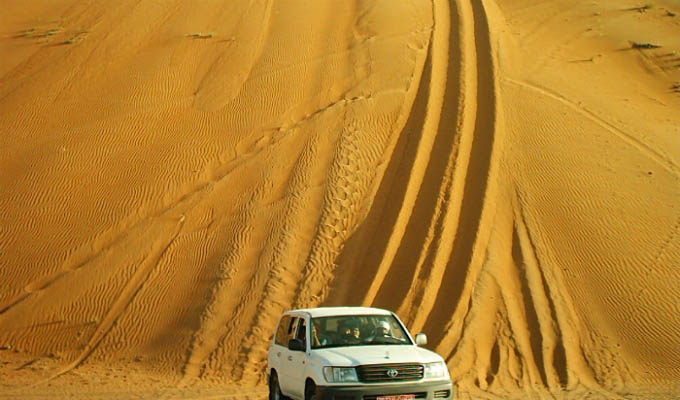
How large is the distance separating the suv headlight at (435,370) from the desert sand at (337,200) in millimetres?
5414

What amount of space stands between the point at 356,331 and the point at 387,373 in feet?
3.88

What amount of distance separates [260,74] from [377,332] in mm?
16322

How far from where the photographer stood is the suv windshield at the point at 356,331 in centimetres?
941

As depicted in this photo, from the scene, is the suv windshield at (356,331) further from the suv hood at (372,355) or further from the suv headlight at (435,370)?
the suv headlight at (435,370)

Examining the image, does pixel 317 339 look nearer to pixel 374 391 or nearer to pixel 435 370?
pixel 374 391

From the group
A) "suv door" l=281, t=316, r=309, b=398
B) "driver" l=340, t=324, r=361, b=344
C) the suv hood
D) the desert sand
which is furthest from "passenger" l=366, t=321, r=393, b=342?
the desert sand

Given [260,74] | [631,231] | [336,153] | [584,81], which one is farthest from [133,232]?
[584,81]

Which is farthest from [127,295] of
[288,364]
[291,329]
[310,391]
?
[310,391]

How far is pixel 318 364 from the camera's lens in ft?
28.5

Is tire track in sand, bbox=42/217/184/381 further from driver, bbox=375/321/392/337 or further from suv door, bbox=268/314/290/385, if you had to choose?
driver, bbox=375/321/392/337

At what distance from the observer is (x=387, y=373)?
27.9 ft

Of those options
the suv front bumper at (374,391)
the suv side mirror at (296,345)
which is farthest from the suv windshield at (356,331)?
the suv front bumper at (374,391)

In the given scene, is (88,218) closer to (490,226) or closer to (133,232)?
(133,232)

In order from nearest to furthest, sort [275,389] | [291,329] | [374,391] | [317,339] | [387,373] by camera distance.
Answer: [374,391] → [387,373] → [317,339] → [291,329] → [275,389]
